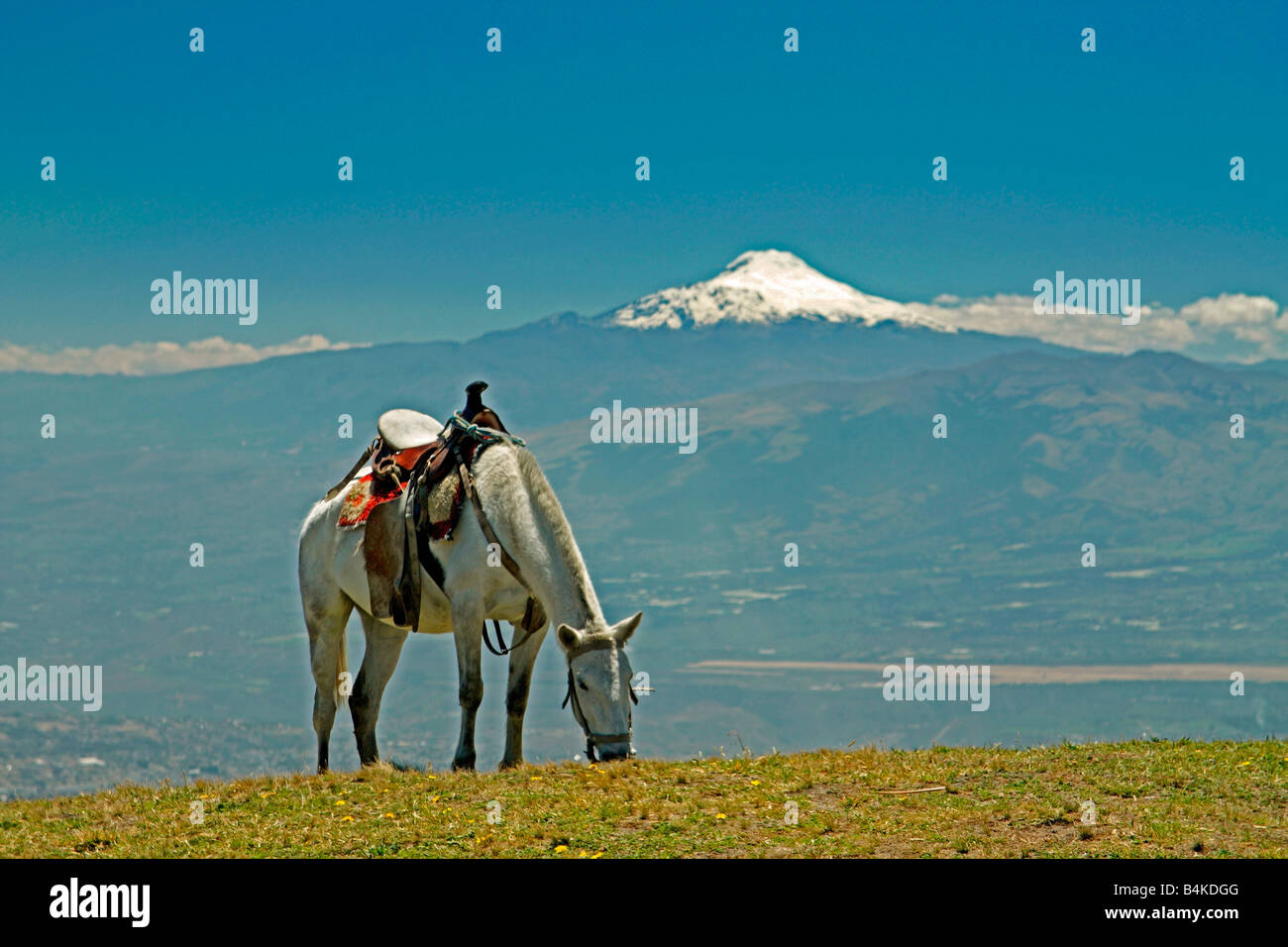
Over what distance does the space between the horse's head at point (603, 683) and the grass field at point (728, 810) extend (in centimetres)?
46

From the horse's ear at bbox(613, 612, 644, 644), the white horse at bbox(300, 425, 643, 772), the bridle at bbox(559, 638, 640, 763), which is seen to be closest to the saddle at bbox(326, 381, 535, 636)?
the white horse at bbox(300, 425, 643, 772)

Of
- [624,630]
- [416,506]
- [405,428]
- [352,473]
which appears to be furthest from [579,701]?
[405,428]

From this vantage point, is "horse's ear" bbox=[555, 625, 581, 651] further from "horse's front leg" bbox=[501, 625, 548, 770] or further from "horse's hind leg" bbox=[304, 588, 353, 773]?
"horse's hind leg" bbox=[304, 588, 353, 773]

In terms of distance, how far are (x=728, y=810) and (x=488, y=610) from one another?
18.6ft

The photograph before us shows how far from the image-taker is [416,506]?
68.4 ft

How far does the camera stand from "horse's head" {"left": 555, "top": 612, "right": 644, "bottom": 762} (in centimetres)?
1789

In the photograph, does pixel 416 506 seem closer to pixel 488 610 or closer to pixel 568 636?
pixel 488 610

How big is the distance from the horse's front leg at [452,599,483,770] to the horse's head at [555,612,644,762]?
6.98 ft

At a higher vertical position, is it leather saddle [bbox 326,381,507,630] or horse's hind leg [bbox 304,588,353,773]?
leather saddle [bbox 326,381,507,630]

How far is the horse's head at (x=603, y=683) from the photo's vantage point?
1789 cm
